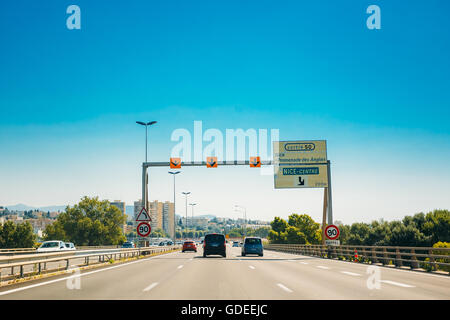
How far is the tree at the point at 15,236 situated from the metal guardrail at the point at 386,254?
65.8m

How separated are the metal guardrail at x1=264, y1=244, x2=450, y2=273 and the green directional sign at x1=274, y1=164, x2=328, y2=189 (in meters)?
5.20

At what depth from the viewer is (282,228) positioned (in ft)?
501

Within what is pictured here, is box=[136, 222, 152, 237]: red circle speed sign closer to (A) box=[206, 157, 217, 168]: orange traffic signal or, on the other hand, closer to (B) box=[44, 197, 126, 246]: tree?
(A) box=[206, 157, 217, 168]: orange traffic signal

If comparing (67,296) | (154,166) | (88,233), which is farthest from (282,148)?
(88,233)

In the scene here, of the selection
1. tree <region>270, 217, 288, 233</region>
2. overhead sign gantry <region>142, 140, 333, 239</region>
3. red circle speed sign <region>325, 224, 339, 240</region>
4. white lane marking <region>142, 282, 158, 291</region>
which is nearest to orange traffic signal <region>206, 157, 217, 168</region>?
overhead sign gantry <region>142, 140, 333, 239</region>

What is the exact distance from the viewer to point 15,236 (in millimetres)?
96125

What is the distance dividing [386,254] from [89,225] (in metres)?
110

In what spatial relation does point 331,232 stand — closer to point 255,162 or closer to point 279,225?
point 255,162

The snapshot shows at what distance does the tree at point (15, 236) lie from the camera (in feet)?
313
